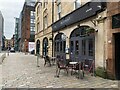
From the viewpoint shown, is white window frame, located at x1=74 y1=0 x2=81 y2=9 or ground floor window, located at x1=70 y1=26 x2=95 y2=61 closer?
ground floor window, located at x1=70 y1=26 x2=95 y2=61

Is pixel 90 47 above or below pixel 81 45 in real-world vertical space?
below

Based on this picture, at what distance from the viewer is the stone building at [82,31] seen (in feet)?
37.7

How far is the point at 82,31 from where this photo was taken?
15.2 m

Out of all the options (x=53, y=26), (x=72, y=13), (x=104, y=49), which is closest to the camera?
(x=104, y=49)

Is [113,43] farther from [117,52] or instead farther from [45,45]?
[45,45]

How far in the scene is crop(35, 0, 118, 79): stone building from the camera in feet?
37.7

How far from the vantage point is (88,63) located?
1370 cm

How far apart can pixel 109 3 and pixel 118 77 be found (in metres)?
3.76

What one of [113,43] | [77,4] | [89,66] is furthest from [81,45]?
[113,43]

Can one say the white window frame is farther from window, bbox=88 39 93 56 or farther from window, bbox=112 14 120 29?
window, bbox=112 14 120 29

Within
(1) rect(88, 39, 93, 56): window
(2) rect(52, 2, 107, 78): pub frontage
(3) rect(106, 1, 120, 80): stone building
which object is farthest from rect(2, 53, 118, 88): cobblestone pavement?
(1) rect(88, 39, 93, 56): window

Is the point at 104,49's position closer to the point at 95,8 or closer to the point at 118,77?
the point at 118,77

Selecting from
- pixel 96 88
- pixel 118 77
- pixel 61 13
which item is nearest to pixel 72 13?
pixel 61 13

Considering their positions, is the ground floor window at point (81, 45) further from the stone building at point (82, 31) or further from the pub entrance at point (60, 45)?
the pub entrance at point (60, 45)
